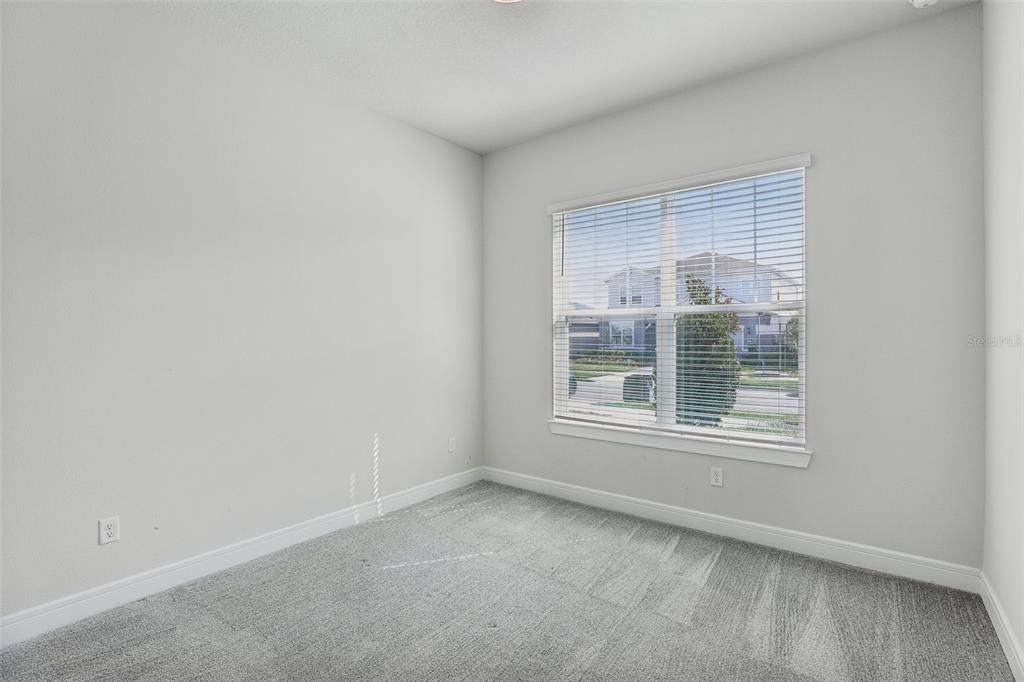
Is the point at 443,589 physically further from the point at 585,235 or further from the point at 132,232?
the point at 585,235

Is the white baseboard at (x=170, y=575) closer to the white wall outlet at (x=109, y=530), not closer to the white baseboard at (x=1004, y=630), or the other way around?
the white wall outlet at (x=109, y=530)

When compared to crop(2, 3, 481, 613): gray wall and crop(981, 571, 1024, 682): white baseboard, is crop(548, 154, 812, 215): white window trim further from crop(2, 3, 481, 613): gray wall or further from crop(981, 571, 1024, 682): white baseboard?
crop(981, 571, 1024, 682): white baseboard

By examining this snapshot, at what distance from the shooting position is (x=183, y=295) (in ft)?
8.35

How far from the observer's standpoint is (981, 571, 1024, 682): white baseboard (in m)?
1.79

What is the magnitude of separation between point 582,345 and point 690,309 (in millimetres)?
856

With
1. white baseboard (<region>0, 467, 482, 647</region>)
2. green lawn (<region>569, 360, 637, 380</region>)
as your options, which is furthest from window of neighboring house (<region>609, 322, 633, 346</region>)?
white baseboard (<region>0, 467, 482, 647</region>)

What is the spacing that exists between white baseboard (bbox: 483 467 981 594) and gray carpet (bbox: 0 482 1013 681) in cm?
6

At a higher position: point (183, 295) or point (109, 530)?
point (183, 295)

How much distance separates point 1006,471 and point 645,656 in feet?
5.08

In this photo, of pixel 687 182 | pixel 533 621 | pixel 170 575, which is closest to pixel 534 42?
pixel 687 182

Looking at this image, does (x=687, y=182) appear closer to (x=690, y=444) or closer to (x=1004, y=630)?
(x=690, y=444)

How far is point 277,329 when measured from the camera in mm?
2930

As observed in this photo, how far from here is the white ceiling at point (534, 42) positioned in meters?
2.39

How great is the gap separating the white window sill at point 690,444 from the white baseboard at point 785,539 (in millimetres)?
367
